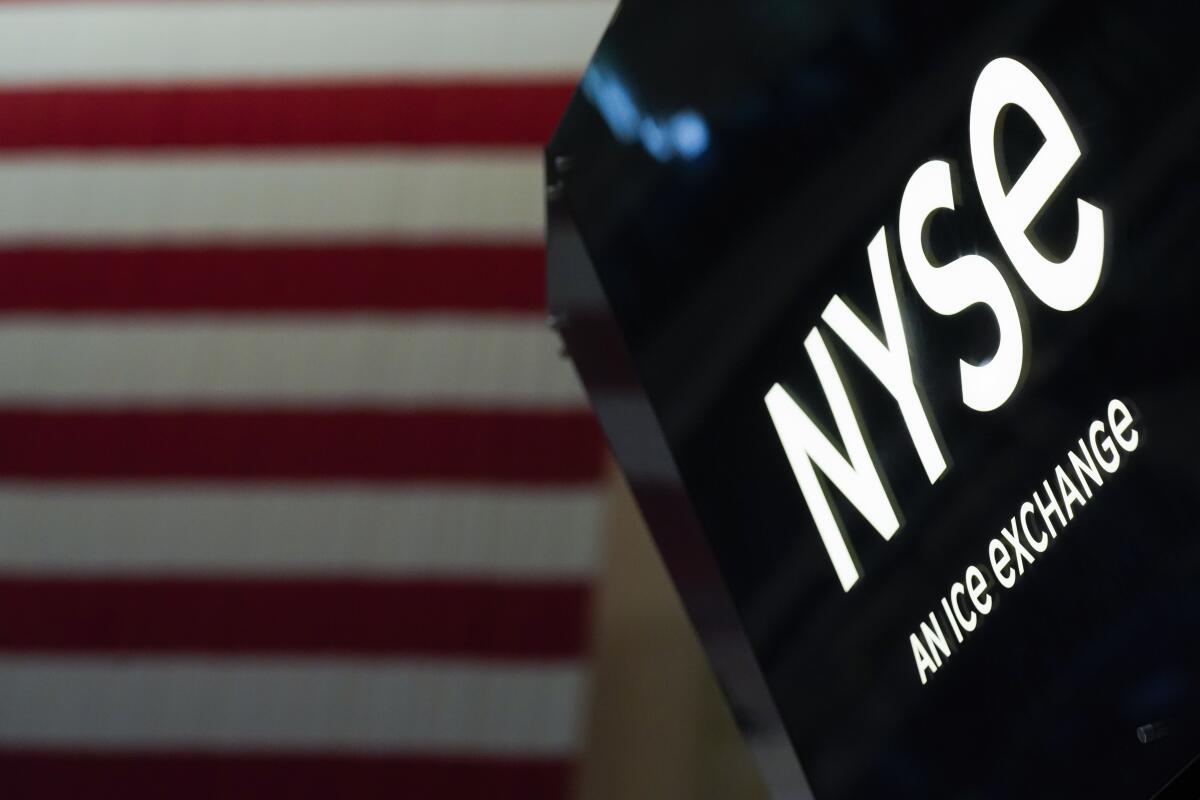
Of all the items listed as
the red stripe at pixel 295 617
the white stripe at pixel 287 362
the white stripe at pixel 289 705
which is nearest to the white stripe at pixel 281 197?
the white stripe at pixel 287 362

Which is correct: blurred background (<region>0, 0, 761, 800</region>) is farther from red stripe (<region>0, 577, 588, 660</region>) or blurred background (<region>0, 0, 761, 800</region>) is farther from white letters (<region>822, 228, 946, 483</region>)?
white letters (<region>822, 228, 946, 483</region>)

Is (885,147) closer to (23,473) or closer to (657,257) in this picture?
(657,257)

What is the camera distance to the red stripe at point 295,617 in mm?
3490

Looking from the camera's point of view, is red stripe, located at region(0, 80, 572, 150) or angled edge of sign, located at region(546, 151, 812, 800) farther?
red stripe, located at region(0, 80, 572, 150)

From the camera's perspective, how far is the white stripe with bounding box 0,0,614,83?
3869mm

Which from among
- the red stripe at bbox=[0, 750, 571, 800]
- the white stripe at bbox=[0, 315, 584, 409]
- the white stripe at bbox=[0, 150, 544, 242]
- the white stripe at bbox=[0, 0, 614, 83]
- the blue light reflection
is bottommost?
the blue light reflection

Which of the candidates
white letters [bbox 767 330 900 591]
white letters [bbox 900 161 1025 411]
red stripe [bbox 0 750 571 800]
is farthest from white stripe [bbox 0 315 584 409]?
white letters [bbox 900 161 1025 411]

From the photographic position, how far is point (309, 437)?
3.68 m

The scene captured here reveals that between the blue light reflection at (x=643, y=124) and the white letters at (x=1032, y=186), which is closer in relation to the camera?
A: the white letters at (x=1032, y=186)

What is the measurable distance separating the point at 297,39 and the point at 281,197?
1.35ft

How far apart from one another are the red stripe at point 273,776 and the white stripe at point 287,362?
0.81 meters

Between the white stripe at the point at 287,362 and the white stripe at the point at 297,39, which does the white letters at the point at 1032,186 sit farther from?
the white stripe at the point at 297,39

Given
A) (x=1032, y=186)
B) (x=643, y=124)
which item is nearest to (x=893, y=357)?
(x=1032, y=186)

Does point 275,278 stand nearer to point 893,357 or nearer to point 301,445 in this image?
point 301,445
